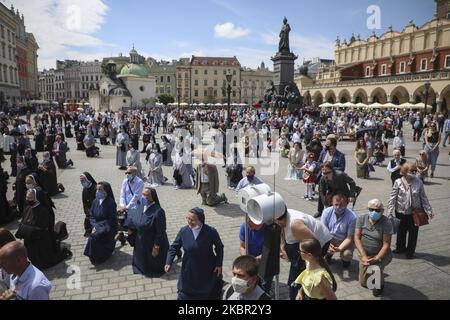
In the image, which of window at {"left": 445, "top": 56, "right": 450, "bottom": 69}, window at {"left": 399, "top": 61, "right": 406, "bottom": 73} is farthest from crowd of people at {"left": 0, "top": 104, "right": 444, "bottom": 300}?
window at {"left": 399, "top": 61, "right": 406, "bottom": 73}

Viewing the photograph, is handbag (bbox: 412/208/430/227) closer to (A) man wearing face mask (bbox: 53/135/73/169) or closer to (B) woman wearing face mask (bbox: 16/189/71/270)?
(B) woman wearing face mask (bbox: 16/189/71/270)

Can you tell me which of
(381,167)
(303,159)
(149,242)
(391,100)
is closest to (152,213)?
(149,242)

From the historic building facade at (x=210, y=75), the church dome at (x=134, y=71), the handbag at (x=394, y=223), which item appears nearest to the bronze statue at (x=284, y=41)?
the handbag at (x=394, y=223)

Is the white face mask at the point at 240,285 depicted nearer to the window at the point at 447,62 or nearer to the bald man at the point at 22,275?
the bald man at the point at 22,275

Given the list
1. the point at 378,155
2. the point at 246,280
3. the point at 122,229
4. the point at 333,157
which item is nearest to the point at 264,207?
the point at 246,280

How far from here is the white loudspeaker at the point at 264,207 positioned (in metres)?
3.18

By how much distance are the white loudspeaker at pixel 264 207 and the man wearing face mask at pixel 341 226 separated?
2242 mm

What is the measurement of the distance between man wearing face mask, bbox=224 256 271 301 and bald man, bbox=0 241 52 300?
1931 mm

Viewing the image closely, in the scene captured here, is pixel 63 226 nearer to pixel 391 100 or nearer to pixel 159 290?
pixel 159 290

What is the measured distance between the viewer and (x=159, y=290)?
194 inches

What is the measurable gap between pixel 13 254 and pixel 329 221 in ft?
14.4

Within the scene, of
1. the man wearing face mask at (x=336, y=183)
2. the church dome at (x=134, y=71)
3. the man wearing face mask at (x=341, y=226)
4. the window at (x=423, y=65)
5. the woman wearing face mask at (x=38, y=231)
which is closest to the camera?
the man wearing face mask at (x=341, y=226)

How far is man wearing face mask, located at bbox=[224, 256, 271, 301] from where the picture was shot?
9.65 ft

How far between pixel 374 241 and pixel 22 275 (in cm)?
456
